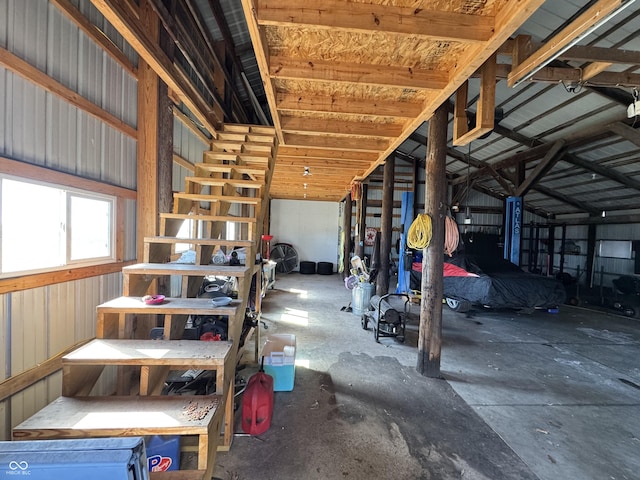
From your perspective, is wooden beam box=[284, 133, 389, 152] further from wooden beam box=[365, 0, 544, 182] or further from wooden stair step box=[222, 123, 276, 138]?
wooden beam box=[365, 0, 544, 182]

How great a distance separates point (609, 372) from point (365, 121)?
4.39 meters

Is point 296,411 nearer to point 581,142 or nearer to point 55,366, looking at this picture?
point 55,366

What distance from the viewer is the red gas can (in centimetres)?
221

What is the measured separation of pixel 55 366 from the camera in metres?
1.85

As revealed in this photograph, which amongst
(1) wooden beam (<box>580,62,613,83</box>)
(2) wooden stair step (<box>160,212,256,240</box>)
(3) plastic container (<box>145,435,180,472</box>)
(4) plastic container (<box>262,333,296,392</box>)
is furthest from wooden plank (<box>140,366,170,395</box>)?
(1) wooden beam (<box>580,62,613,83</box>)

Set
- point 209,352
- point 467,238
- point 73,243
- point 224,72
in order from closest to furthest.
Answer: point 209,352 < point 73,243 < point 224,72 < point 467,238

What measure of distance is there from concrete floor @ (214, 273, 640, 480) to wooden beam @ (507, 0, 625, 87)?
9.79ft

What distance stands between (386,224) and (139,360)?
579cm

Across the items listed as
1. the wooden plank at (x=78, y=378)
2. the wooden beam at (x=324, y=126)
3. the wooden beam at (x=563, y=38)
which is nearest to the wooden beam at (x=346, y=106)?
the wooden beam at (x=324, y=126)

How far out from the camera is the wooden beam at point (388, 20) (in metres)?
1.76

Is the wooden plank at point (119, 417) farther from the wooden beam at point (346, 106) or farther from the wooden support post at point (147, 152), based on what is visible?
the wooden beam at point (346, 106)

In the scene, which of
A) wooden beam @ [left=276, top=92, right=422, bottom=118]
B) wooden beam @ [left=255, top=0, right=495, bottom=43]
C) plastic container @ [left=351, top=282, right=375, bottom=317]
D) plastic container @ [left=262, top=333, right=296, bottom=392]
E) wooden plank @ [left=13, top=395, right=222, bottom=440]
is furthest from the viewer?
plastic container @ [left=351, top=282, right=375, bottom=317]

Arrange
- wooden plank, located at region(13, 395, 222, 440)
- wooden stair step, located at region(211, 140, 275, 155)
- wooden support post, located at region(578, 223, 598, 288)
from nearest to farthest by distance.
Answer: wooden plank, located at region(13, 395, 222, 440) → wooden stair step, located at region(211, 140, 275, 155) → wooden support post, located at region(578, 223, 598, 288)

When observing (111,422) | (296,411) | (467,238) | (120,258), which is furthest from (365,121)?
(467,238)
